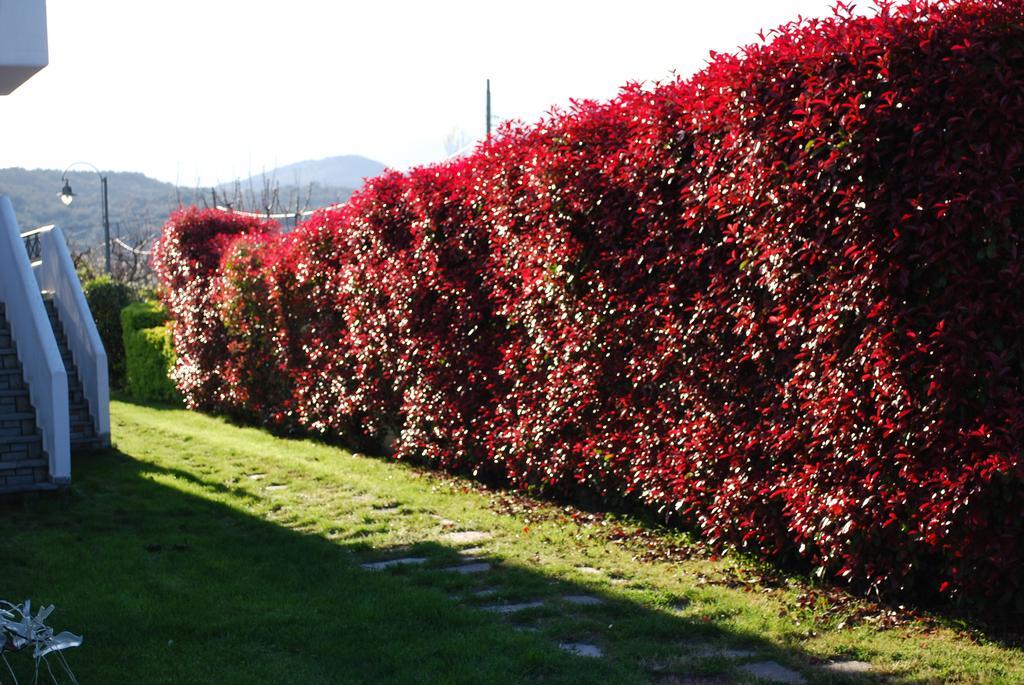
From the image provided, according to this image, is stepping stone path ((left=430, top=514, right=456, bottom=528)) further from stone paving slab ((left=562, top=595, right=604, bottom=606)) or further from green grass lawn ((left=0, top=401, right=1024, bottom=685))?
stone paving slab ((left=562, top=595, right=604, bottom=606))

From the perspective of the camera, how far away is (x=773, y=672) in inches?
187

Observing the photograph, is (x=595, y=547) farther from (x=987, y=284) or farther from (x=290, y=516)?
(x=987, y=284)

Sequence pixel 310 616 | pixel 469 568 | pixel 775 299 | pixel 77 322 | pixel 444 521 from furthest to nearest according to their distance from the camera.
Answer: pixel 77 322, pixel 444 521, pixel 469 568, pixel 775 299, pixel 310 616

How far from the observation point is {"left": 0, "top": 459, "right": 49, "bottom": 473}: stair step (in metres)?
9.41

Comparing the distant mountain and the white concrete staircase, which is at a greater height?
the distant mountain

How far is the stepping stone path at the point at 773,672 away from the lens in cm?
463

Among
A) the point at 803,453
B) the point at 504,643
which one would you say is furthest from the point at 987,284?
the point at 504,643

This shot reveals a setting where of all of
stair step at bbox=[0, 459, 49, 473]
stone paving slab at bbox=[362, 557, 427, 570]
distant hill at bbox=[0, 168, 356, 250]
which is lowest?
stone paving slab at bbox=[362, 557, 427, 570]

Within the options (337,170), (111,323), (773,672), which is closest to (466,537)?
(773,672)

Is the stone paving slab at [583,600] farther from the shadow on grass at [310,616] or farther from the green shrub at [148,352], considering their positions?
the green shrub at [148,352]

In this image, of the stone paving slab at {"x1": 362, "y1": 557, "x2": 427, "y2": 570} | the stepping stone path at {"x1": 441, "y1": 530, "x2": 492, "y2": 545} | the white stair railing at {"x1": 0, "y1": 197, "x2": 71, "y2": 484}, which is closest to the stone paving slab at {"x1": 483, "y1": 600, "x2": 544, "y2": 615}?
the stone paving slab at {"x1": 362, "y1": 557, "x2": 427, "y2": 570}

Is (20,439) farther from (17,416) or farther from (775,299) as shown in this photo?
(775,299)

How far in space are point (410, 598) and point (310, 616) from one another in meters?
0.60

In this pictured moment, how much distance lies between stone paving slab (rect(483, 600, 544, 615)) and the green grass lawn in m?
0.07
